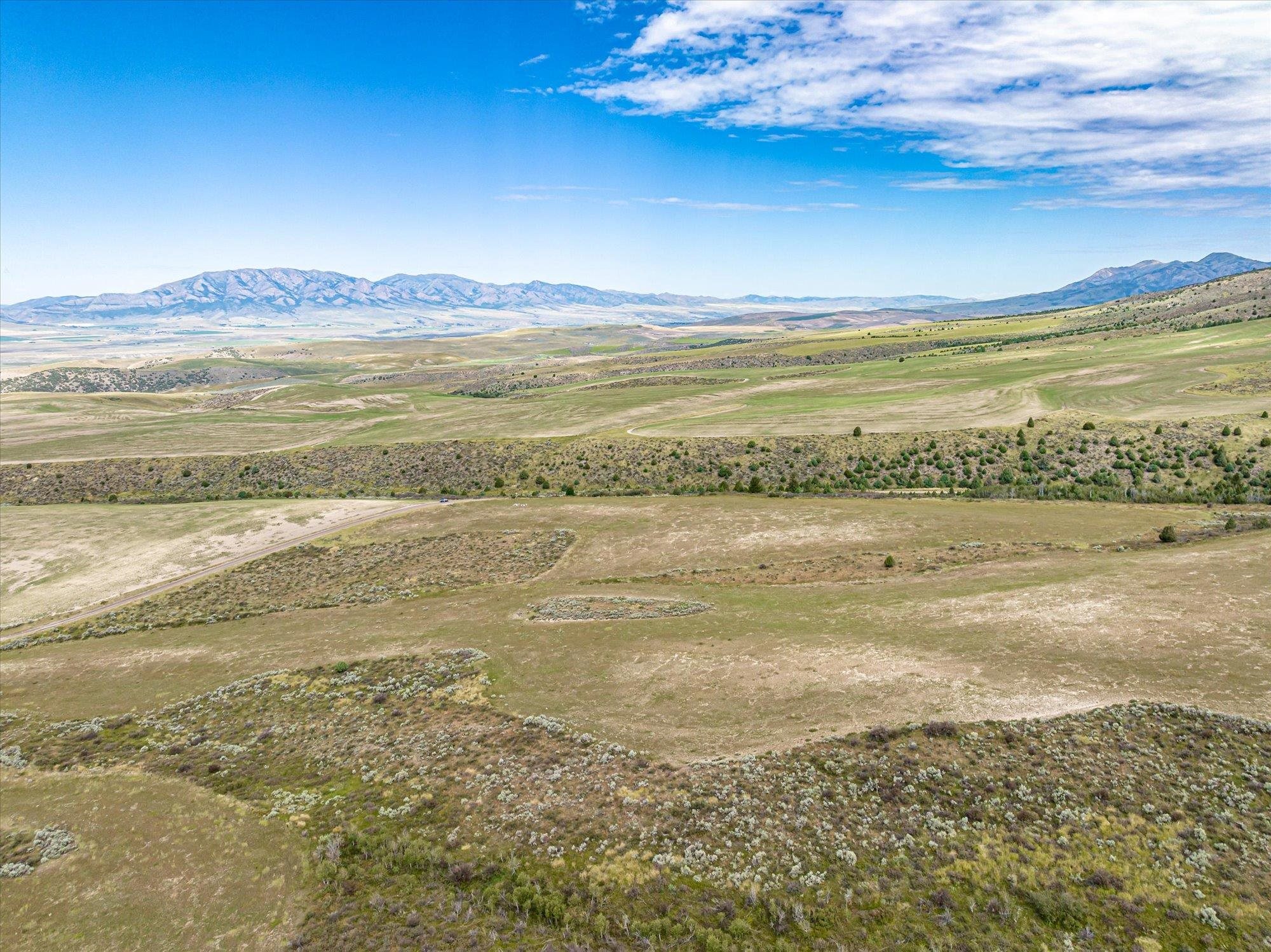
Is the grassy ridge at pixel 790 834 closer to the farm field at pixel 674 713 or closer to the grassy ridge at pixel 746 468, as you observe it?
the farm field at pixel 674 713

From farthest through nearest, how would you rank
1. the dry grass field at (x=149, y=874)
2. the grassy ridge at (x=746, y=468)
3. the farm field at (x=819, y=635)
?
the grassy ridge at (x=746, y=468)
the farm field at (x=819, y=635)
the dry grass field at (x=149, y=874)

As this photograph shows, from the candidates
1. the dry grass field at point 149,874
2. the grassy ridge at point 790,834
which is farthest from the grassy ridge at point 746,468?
the dry grass field at point 149,874

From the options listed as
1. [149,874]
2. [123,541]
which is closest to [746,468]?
[149,874]

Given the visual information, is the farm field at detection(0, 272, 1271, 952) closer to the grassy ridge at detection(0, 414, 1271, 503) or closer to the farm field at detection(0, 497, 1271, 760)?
the farm field at detection(0, 497, 1271, 760)

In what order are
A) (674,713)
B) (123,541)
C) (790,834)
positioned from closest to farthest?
(790,834) < (674,713) < (123,541)

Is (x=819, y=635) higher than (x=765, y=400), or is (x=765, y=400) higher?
(x=765, y=400)

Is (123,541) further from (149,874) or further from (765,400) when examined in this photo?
(765,400)

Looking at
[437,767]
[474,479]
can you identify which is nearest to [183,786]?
[437,767]

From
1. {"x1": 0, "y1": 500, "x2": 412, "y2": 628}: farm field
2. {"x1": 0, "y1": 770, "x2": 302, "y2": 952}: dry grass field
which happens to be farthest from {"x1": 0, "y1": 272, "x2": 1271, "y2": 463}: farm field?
{"x1": 0, "y1": 770, "x2": 302, "y2": 952}: dry grass field

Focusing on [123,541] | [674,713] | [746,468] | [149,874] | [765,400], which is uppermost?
[765,400]

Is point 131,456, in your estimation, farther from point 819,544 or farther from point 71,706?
point 819,544

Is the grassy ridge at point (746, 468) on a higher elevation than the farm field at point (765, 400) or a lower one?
lower
